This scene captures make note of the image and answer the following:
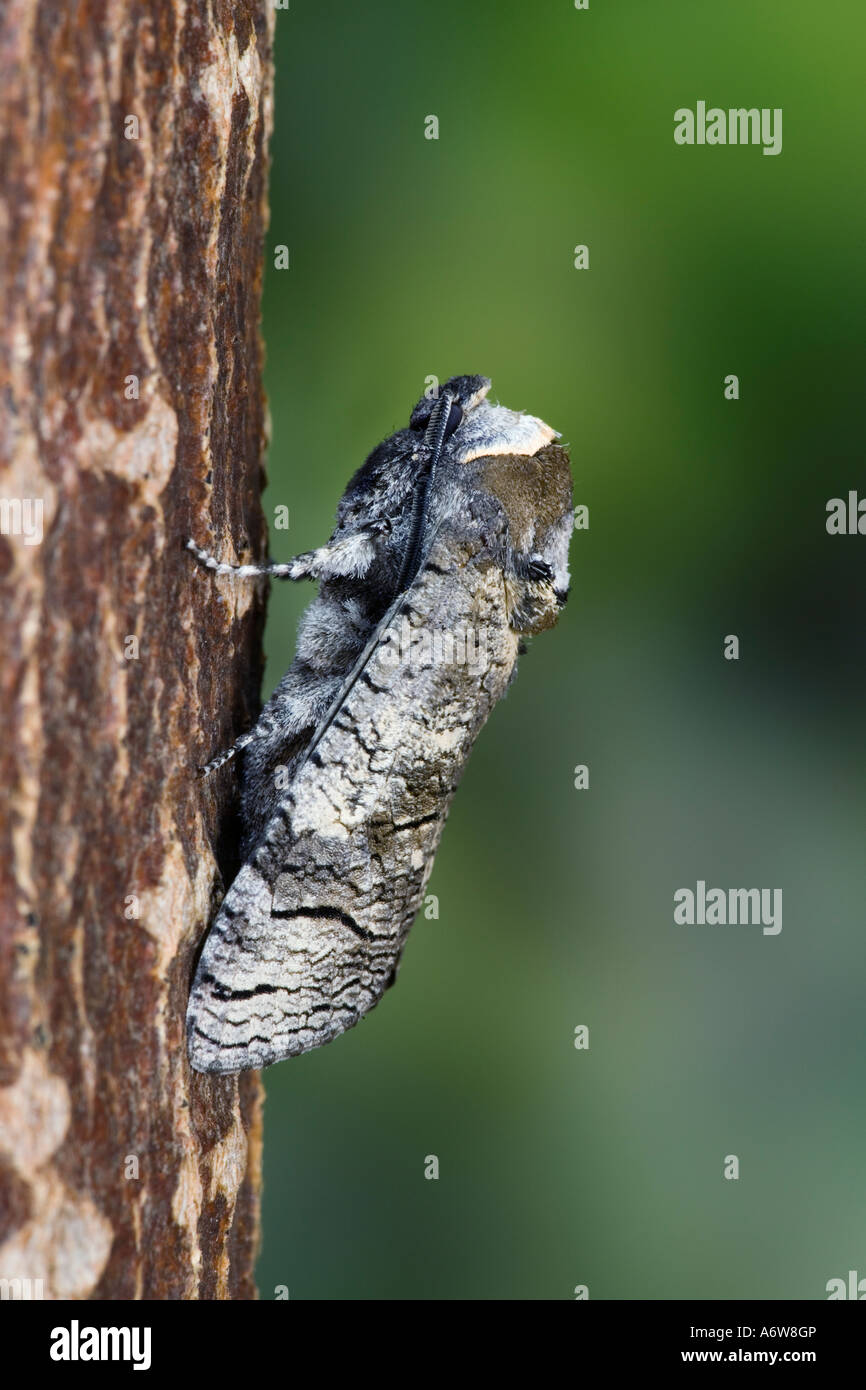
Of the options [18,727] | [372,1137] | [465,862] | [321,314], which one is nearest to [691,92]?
[321,314]

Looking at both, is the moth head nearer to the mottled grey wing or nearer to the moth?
the moth

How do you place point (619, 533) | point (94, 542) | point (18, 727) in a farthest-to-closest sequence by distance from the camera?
1. point (619, 533)
2. point (94, 542)
3. point (18, 727)

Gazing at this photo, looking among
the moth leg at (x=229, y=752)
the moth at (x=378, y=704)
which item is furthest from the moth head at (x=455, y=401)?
the moth leg at (x=229, y=752)

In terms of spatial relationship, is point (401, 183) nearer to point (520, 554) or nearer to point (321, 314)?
A: point (321, 314)

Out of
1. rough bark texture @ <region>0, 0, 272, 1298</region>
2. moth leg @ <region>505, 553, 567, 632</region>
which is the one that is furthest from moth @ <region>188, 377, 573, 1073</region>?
rough bark texture @ <region>0, 0, 272, 1298</region>

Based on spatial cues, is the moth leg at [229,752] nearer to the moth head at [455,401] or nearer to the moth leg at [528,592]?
the moth leg at [528,592]
